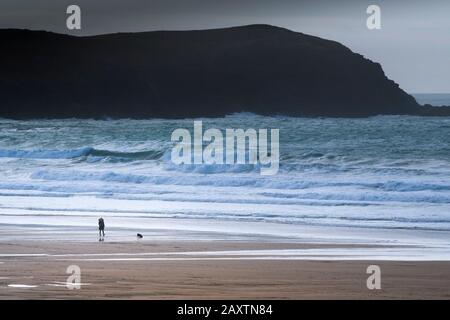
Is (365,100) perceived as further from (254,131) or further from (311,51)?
(254,131)

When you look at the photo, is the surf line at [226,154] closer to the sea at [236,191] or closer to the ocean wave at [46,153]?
the sea at [236,191]

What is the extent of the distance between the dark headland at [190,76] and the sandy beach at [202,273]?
78.6 metres

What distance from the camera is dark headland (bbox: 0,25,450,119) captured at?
333 feet

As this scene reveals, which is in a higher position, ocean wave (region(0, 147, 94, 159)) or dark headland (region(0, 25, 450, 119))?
dark headland (region(0, 25, 450, 119))

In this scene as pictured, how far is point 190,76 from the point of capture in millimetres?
110438

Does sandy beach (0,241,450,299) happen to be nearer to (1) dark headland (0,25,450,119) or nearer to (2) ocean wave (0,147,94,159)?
(2) ocean wave (0,147,94,159)

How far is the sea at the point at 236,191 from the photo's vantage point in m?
23.3

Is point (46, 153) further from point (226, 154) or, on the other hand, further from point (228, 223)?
point (228, 223)

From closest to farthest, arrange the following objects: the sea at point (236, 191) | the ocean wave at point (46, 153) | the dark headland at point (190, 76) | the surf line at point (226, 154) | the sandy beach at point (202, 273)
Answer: the sandy beach at point (202, 273)
the sea at point (236, 191)
the surf line at point (226, 154)
the ocean wave at point (46, 153)
the dark headland at point (190, 76)

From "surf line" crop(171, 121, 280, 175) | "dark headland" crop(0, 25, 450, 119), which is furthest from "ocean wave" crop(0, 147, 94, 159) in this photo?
"dark headland" crop(0, 25, 450, 119)

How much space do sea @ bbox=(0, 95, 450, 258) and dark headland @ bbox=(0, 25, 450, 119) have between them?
1502 inches

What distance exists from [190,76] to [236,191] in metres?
76.4

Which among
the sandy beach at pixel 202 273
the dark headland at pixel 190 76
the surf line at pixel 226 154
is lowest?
the sandy beach at pixel 202 273

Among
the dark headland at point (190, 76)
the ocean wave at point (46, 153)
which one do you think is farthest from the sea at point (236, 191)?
the dark headland at point (190, 76)
